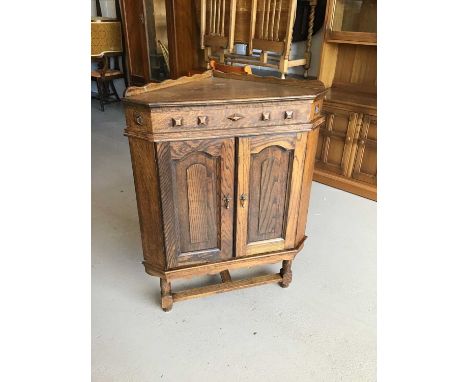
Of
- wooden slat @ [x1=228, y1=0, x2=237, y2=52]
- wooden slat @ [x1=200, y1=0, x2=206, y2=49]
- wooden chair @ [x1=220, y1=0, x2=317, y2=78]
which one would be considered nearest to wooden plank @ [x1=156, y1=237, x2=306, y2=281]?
wooden chair @ [x1=220, y1=0, x2=317, y2=78]

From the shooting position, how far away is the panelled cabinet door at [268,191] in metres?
1.40

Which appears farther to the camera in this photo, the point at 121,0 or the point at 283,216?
the point at 121,0

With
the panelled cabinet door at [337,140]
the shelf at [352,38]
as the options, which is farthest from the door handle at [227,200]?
the shelf at [352,38]

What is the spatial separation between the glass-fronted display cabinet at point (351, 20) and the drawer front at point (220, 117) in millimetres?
1556

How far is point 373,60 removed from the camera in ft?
9.43

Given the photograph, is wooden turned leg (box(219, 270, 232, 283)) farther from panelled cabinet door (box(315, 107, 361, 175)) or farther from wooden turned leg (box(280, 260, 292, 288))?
panelled cabinet door (box(315, 107, 361, 175))

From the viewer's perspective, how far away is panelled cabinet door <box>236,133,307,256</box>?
1.40 m

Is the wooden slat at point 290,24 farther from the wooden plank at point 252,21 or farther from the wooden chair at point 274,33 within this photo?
the wooden plank at point 252,21

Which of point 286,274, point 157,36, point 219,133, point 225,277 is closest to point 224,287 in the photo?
point 225,277

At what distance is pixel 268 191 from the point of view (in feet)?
4.92

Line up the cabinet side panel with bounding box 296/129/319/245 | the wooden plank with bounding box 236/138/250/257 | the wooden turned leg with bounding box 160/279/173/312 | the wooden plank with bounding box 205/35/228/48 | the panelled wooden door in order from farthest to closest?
the panelled wooden door < the wooden plank with bounding box 205/35/228/48 < the wooden turned leg with bounding box 160/279/173/312 < the cabinet side panel with bounding box 296/129/319/245 < the wooden plank with bounding box 236/138/250/257

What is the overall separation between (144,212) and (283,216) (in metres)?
0.59
